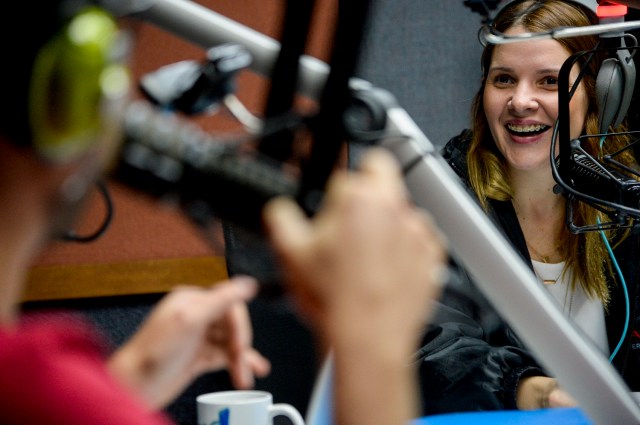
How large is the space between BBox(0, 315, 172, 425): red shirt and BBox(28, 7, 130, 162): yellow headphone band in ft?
0.20

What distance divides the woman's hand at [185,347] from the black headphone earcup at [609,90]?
84 centimetres

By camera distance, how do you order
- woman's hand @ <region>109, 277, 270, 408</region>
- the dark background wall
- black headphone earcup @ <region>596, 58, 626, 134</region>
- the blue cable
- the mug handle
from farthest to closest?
1. the dark background wall
2. the blue cable
3. black headphone earcup @ <region>596, 58, 626, 134</region>
4. the mug handle
5. woman's hand @ <region>109, 277, 270, 408</region>

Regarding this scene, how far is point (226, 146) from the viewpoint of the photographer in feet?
1.10

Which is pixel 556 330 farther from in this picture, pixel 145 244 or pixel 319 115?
pixel 145 244

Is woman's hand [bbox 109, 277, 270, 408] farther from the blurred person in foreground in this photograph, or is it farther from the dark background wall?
the dark background wall

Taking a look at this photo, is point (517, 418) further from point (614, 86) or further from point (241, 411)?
point (614, 86)

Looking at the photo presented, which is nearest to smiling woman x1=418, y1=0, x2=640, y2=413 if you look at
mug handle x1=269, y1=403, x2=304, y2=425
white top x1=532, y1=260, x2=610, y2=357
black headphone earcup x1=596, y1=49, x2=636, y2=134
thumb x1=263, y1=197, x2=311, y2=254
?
white top x1=532, y1=260, x2=610, y2=357

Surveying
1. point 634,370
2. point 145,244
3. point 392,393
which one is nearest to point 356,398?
point 392,393

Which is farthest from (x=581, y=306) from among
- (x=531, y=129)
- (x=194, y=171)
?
(x=194, y=171)

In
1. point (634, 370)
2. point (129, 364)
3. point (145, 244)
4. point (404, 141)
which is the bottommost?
point (634, 370)

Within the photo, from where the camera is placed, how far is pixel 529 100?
1.51 metres

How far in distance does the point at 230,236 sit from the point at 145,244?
1.47 meters

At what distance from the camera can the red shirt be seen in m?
0.28

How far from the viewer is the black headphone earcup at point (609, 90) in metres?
1.17
